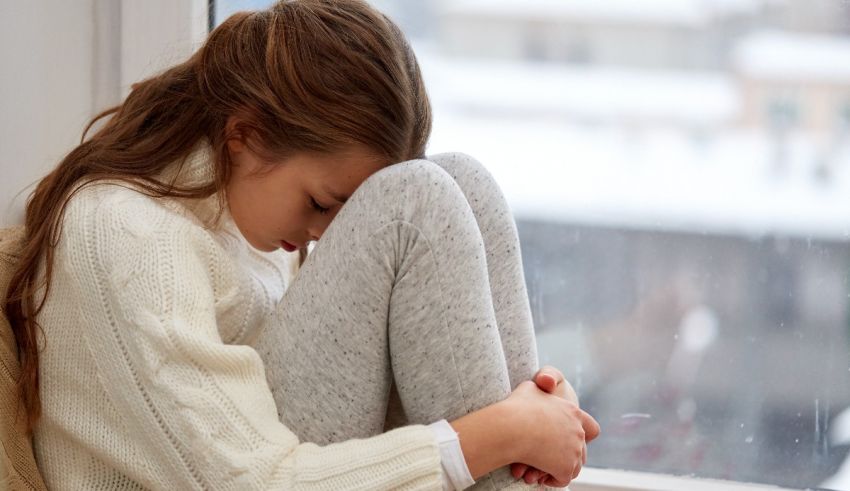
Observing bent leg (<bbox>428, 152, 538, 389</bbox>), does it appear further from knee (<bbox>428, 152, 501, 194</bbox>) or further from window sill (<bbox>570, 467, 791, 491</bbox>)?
window sill (<bbox>570, 467, 791, 491</bbox>)

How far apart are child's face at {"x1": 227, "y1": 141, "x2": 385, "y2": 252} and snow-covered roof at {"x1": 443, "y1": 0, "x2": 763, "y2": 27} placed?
488 mm

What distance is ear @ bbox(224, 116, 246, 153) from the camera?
993 millimetres

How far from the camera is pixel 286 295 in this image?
956mm

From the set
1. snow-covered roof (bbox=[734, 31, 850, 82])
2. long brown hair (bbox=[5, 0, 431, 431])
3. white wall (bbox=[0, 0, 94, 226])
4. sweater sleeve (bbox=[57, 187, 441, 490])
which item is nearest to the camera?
sweater sleeve (bbox=[57, 187, 441, 490])

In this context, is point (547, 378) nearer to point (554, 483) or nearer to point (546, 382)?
point (546, 382)

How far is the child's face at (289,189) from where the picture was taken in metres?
1.00

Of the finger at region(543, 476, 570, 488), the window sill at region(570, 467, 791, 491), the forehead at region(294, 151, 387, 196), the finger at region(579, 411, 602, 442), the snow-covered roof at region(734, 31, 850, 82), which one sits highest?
the snow-covered roof at region(734, 31, 850, 82)

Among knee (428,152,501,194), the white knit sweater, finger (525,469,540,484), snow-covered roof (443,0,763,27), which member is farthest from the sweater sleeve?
snow-covered roof (443,0,763,27)

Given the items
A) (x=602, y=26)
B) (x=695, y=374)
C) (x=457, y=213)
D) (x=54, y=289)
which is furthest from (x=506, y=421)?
(x=602, y=26)

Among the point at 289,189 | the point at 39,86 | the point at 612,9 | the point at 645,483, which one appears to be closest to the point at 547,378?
the point at 289,189

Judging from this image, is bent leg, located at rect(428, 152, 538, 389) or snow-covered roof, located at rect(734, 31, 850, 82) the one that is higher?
snow-covered roof, located at rect(734, 31, 850, 82)

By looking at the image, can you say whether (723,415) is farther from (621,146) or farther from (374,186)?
(374,186)

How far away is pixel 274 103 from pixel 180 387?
31 centimetres

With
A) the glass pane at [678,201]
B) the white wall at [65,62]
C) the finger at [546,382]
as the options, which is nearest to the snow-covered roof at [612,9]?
the glass pane at [678,201]
